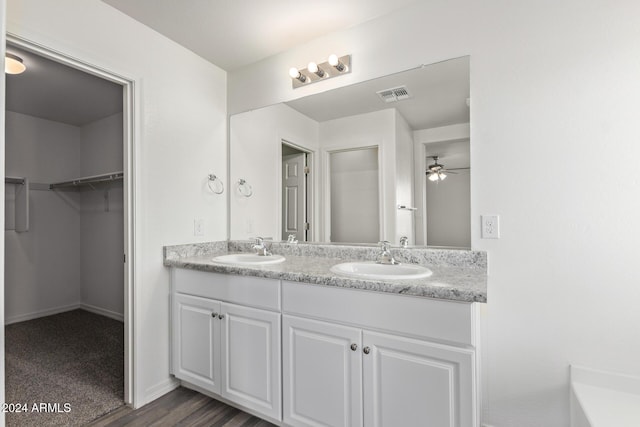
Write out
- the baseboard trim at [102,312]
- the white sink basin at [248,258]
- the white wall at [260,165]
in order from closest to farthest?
the white sink basin at [248,258]
the white wall at [260,165]
the baseboard trim at [102,312]

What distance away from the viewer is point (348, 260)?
2061 millimetres

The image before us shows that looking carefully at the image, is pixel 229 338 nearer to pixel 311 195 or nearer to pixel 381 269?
pixel 381 269

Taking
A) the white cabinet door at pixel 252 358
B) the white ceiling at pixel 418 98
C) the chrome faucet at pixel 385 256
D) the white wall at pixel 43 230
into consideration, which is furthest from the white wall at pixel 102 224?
the chrome faucet at pixel 385 256

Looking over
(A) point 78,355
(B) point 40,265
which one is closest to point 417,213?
(A) point 78,355

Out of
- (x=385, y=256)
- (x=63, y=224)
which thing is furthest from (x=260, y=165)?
(x=63, y=224)

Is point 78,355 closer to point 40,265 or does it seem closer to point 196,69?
point 40,265

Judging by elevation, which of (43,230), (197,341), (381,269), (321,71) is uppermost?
(321,71)

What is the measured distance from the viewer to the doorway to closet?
2.67m

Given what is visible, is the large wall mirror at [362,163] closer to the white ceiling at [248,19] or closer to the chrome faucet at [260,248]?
the chrome faucet at [260,248]

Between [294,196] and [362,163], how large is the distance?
59 cm

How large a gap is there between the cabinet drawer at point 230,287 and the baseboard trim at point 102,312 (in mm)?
2096

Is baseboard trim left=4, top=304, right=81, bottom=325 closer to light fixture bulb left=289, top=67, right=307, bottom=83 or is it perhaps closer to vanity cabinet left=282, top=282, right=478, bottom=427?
vanity cabinet left=282, top=282, right=478, bottom=427

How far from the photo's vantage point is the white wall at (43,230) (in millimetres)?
3500

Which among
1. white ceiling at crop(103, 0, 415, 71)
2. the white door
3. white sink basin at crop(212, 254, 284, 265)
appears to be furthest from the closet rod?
the white door
